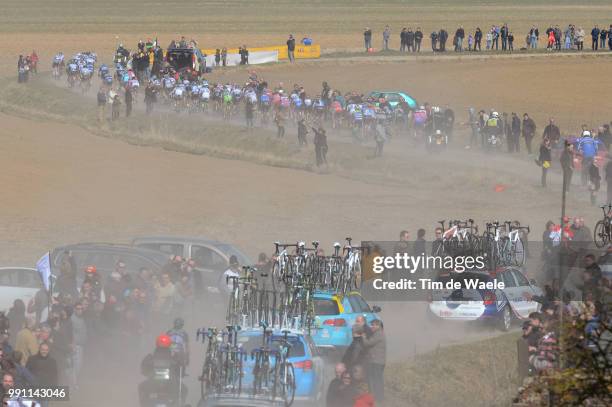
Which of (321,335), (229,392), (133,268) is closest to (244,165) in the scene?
(133,268)

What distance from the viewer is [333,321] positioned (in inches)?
809

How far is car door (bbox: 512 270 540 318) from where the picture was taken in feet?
78.2

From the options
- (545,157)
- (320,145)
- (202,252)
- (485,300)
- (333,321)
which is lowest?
(333,321)

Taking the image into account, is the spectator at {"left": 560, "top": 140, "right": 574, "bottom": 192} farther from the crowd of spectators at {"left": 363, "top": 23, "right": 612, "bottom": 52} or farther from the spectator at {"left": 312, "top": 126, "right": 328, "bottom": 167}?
the crowd of spectators at {"left": 363, "top": 23, "right": 612, "bottom": 52}

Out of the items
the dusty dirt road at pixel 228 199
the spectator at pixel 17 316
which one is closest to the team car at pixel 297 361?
the spectator at pixel 17 316

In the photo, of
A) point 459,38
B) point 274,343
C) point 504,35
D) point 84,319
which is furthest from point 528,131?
point 504,35

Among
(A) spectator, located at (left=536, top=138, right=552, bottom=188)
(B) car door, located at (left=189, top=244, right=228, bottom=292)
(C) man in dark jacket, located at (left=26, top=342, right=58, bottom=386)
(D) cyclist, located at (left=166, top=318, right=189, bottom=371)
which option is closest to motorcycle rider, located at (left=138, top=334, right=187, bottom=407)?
(D) cyclist, located at (left=166, top=318, right=189, bottom=371)

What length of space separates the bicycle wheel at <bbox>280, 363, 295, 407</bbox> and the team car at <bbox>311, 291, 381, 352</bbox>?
439cm

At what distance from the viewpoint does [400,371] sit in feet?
66.1

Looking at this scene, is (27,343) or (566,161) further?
(566,161)

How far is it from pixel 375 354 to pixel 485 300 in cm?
646

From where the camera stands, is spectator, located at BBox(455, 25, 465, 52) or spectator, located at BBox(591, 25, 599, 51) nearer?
spectator, located at BBox(455, 25, 465, 52)

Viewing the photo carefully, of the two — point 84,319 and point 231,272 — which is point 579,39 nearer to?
point 231,272

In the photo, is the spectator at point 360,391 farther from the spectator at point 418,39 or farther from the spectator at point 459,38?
the spectator at point 459,38
